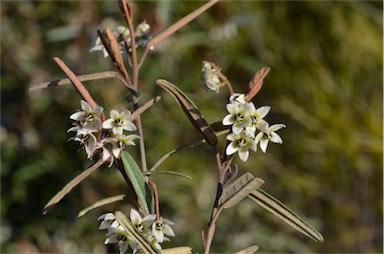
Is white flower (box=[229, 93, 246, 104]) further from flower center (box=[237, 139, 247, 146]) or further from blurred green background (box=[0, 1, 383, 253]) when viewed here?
blurred green background (box=[0, 1, 383, 253])

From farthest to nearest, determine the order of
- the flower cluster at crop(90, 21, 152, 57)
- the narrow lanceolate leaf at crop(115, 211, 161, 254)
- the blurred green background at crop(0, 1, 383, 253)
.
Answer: the blurred green background at crop(0, 1, 383, 253)
the flower cluster at crop(90, 21, 152, 57)
the narrow lanceolate leaf at crop(115, 211, 161, 254)

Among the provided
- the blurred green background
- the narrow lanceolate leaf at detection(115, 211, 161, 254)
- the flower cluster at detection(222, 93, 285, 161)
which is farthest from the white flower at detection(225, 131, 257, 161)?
the blurred green background

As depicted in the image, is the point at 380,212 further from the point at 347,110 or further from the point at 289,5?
the point at 289,5

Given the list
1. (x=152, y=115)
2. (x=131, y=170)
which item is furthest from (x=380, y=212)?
(x=131, y=170)

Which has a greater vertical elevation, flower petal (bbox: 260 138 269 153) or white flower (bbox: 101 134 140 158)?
white flower (bbox: 101 134 140 158)

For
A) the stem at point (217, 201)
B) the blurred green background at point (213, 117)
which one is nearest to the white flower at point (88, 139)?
the stem at point (217, 201)

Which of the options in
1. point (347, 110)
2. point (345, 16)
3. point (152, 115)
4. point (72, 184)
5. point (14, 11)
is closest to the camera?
point (72, 184)

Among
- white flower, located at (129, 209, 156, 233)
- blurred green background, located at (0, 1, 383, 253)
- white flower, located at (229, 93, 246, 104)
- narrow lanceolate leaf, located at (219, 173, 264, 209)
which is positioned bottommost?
blurred green background, located at (0, 1, 383, 253)
